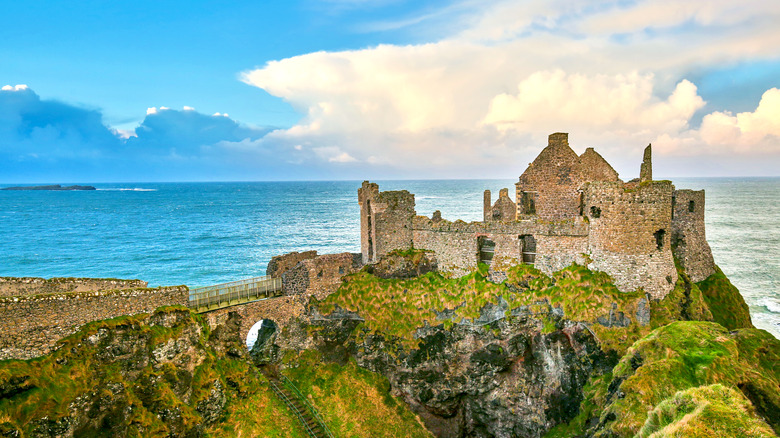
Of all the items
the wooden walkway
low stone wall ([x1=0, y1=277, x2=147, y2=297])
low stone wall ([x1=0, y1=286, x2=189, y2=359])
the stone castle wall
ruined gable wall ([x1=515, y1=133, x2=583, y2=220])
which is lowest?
the stone castle wall

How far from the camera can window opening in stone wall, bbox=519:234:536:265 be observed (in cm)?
2741

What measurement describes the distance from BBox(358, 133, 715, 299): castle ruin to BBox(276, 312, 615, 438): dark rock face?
4120 mm

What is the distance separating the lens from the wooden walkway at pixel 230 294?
2429 centimetres

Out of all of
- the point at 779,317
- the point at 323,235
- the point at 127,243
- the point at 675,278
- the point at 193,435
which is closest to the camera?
the point at 193,435

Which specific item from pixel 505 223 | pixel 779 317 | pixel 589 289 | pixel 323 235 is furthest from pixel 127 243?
pixel 779 317

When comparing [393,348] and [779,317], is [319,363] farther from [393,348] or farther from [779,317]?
[779,317]

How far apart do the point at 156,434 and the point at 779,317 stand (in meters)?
57.6

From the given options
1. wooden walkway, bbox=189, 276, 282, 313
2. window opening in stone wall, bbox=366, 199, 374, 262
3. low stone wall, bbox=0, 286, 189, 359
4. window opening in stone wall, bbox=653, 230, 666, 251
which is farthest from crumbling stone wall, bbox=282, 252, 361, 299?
window opening in stone wall, bbox=653, 230, 666, 251

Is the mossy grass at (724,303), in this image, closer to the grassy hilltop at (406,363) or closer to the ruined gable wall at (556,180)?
the grassy hilltop at (406,363)

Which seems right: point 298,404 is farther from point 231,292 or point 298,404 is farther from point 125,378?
point 125,378

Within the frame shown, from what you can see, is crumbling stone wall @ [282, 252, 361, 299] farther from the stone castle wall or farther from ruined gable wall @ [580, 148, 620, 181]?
ruined gable wall @ [580, 148, 620, 181]

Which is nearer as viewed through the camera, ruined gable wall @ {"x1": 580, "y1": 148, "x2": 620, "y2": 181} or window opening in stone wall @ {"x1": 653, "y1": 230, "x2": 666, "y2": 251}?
window opening in stone wall @ {"x1": 653, "y1": 230, "x2": 666, "y2": 251}

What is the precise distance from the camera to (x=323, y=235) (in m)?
86.6

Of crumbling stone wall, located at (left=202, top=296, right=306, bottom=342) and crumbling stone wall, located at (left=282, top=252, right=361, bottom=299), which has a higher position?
crumbling stone wall, located at (left=282, top=252, right=361, bottom=299)
